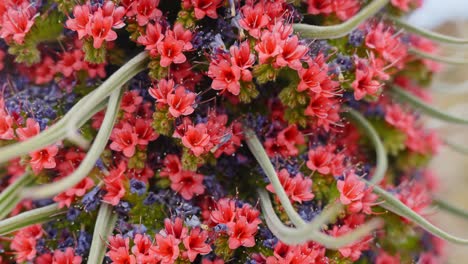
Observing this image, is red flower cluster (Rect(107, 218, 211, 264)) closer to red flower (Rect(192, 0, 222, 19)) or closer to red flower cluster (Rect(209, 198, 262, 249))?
red flower cluster (Rect(209, 198, 262, 249))

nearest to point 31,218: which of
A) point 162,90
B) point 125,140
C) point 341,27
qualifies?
point 125,140

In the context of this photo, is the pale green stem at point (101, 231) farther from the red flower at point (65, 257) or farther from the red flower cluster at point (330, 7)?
the red flower cluster at point (330, 7)

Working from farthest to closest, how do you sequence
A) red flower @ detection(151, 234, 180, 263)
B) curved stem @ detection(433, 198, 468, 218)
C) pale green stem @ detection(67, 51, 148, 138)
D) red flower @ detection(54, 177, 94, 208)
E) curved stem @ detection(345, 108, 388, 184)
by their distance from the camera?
1. curved stem @ detection(433, 198, 468, 218)
2. curved stem @ detection(345, 108, 388, 184)
3. red flower @ detection(54, 177, 94, 208)
4. red flower @ detection(151, 234, 180, 263)
5. pale green stem @ detection(67, 51, 148, 138)

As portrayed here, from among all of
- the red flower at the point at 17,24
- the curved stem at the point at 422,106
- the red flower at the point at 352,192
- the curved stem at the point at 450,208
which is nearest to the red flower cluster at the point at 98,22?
the red flower at the point at 17,24

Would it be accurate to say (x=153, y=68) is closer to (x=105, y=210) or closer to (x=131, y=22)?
(x=131, y=22)

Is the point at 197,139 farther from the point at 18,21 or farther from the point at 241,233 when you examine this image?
the point at 18,21

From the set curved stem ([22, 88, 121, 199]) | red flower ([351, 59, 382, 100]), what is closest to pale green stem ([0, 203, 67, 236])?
curved stem ([22, 88, 121, 199])
